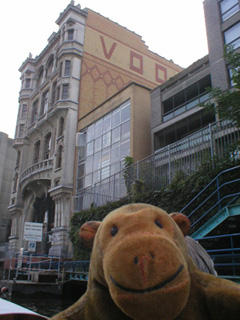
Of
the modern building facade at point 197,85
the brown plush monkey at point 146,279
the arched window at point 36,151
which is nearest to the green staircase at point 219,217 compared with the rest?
the brown plush monkey at point 146,279

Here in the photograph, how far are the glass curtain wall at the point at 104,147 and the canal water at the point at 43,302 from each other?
9306 mm

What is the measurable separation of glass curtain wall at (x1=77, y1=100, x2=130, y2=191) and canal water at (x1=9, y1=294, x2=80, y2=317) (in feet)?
30.5

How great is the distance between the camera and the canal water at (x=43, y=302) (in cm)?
1016

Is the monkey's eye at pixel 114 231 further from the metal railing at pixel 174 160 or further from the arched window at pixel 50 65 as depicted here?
the arched window at pixel 50 65

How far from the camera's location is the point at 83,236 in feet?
7.24

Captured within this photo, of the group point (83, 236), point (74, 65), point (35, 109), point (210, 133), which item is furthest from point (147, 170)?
point (35, 109)

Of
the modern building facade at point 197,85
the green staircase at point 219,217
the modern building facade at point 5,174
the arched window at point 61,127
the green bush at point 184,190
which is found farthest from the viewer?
the modern building facade at point 5,174

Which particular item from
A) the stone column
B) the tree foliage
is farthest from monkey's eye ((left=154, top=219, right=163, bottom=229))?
the stone column

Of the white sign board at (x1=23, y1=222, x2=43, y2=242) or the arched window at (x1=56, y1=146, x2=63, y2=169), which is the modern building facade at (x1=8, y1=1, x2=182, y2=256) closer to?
the arched window at (x1=56, y1=146, x2=63, y2=169)

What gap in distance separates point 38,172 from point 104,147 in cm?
950

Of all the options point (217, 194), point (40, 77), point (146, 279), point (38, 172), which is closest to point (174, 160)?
point (217, 194)

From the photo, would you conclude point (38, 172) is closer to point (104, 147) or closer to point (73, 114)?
point (73, 114)

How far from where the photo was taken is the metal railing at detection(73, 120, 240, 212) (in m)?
9.70

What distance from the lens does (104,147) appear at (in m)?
22.7
